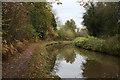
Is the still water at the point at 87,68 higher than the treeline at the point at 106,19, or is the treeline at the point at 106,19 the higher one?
the treeline at the point at 106,19

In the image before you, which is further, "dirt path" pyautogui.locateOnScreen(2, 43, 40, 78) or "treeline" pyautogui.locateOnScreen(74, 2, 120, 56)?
"treeline" pyautogui.locateOnScreen(74, 2, 120, 56)

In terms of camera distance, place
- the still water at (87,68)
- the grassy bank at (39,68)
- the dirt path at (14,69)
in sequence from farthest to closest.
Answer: the still water at (87,68), the grassy bank at (39,68), the dirt path at (14,69)

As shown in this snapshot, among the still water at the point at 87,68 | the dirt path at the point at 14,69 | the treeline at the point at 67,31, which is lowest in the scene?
the still water at the point at 87,68

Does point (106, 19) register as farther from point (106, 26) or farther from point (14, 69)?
point (14, 69)

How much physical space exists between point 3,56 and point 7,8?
125 inches

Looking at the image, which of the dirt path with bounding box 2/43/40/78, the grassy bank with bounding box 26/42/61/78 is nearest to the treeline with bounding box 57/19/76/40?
the grassy bank with bounding box 26/42/61/78

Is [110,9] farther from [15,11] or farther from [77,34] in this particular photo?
[77,34]

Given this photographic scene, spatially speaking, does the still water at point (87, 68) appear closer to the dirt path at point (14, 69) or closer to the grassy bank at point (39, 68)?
the grassy bank at point (39, 68)

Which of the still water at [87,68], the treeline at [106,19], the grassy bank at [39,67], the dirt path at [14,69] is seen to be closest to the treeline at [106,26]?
the treeline at [106,19]

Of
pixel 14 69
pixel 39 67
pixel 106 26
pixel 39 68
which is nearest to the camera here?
pixel 14 69

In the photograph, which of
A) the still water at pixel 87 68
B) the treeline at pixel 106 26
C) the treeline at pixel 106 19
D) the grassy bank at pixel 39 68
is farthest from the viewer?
the treeline at pixel 106 19

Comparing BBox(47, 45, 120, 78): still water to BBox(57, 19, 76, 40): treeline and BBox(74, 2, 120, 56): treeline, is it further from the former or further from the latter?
BBox(57, 19, 76, 40): treeline

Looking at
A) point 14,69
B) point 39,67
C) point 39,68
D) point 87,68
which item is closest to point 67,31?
point 87,68

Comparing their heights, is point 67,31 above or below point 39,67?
above
